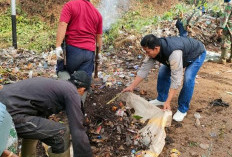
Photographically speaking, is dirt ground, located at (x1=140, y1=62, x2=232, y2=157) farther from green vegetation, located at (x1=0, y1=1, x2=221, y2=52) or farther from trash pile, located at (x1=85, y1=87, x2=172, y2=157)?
green vegetation, located at (x1=0, y1=1, x2=221, y2=52)

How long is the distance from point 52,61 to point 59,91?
3806mm

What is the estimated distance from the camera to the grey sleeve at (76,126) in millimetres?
2254

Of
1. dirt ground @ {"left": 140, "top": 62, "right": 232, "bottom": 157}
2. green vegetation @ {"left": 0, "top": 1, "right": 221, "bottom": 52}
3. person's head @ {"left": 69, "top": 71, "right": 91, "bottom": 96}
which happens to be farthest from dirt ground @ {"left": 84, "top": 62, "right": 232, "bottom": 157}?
green vegetation @ {"left": 0, "top": 1, "right": 221, "bottom": 52}

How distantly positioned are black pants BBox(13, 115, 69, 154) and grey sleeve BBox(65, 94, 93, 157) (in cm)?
21

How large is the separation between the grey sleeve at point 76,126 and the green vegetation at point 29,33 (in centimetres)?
509

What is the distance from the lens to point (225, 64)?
6.62m

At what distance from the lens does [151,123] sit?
11.0 ft

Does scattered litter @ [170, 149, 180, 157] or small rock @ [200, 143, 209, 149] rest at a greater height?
small rock @ [200, 143, 209, 149]

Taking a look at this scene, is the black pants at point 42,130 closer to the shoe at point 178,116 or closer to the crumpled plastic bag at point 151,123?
the crumpled plastic bag at point 151,123

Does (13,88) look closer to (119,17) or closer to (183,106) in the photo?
(183,106)

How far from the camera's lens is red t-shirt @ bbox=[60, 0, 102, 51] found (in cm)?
321

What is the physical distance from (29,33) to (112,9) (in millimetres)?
3982

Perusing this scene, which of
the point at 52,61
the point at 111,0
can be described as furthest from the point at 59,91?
the point at 111,0

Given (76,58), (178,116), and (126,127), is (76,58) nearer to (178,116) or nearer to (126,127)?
(126,127)
